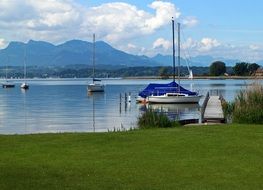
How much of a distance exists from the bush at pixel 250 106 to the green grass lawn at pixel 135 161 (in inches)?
206

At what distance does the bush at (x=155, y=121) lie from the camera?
22.1 metres

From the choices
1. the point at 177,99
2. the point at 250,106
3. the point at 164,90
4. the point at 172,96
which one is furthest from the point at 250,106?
the point at 164,90

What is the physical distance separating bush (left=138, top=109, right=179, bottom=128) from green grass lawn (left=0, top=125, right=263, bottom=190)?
15.8ft

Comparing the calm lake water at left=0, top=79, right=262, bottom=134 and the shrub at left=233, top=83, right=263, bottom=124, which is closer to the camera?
the shrub at left=233, top=83, right=263, bottom=124

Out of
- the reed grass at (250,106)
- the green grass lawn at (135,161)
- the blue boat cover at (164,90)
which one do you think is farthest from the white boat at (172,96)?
the green grass lawn at (135,161)

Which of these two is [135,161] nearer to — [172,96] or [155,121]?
[155,121]

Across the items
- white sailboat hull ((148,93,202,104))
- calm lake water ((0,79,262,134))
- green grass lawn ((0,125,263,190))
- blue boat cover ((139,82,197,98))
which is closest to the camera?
green grass lawn ((0,125,263,190))

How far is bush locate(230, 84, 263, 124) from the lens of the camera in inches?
878

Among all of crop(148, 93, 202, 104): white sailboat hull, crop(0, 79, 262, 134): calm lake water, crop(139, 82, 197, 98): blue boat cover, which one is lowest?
crop(0, 79, 262, 134): calm lake water

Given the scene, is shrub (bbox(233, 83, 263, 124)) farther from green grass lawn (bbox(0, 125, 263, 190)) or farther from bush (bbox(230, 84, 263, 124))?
green grass lawn (bbox(0, 125, 263, 190))

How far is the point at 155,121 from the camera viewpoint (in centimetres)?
2250

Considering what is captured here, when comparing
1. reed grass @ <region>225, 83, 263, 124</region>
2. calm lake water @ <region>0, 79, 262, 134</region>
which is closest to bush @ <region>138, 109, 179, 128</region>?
reed grass @ <region>225, 83, 263, 124</region>

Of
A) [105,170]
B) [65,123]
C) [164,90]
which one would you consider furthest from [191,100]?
[105,170]

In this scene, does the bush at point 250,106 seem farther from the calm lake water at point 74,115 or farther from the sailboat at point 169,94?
the sailboat at point 169,94
